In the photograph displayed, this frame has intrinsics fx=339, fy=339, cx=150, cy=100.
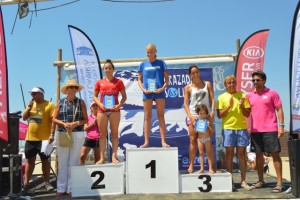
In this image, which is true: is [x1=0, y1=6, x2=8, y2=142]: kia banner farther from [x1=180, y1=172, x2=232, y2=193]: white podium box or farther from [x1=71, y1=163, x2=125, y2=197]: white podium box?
[x1=180, y1=172, x2=232, y2=193]: white podium box

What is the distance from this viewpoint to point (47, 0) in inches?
348

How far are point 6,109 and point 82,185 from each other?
136cm

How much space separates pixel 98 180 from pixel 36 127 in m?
1.51

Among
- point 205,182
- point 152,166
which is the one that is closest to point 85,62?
point 152,166

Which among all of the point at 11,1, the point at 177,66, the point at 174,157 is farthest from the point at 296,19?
the point at 11,1

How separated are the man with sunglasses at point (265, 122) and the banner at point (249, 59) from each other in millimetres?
2022

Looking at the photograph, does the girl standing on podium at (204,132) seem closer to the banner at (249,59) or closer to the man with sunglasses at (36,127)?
the man with sunglasses at (36,127)

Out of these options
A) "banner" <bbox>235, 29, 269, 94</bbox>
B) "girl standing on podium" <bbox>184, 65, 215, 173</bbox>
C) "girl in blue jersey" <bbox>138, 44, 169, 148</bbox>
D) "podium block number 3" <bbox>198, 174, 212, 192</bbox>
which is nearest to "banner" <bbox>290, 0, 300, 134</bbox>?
"girl standing on podium" <bbox>184, 65, 215, 173</bbox>

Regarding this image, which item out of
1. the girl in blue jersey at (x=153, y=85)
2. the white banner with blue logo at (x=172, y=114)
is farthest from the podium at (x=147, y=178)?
the white banner with blue logo at (x=172, y=114)

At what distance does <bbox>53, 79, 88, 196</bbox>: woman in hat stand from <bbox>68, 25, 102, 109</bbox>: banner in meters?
2.30

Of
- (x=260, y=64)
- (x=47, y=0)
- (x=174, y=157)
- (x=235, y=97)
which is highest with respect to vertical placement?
(x=47, y=0)

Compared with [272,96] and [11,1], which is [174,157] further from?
[11,1]

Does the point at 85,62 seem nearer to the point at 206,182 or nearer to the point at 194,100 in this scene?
the point at 194,100

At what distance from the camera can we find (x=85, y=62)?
7188 millimetres
